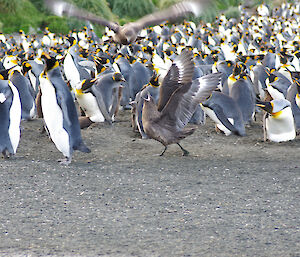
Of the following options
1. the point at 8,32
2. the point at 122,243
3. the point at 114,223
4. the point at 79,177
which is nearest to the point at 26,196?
the point at 79,177

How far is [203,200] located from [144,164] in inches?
44.1

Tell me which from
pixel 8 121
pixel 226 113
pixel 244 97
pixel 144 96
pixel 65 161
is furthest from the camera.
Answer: pixel 244 97

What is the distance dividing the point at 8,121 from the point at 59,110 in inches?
22.0

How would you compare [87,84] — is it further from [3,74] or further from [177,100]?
[177,100]

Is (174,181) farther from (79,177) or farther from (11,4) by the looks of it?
(11,4)

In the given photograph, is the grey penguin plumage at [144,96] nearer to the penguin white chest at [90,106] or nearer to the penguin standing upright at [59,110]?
the penguin white chest at [90,106]

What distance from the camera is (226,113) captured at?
21.1ft

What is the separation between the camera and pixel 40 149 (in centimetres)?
588

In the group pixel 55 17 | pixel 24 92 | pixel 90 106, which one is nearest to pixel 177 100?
pixel 90 106

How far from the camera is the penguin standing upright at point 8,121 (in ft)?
17.4

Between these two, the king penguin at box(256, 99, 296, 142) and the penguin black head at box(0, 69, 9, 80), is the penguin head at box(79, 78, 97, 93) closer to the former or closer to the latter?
the penguin black head at box(0, 69, 9, 80)

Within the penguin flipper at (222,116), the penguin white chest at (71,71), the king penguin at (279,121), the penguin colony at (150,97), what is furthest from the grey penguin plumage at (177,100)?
the penguin white chest at (71,71)

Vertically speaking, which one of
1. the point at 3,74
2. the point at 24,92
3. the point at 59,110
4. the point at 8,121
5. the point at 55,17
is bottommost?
the point at 55,17

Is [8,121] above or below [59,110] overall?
below
